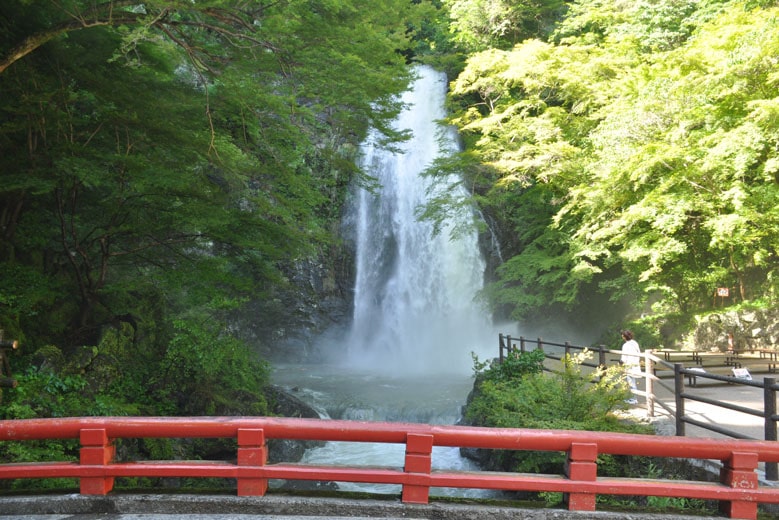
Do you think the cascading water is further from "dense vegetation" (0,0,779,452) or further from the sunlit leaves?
"dense vegetation" (0,0,779,452)

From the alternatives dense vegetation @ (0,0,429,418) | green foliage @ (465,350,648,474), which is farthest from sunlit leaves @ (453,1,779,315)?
dense vegetation @ (0,0,429,418)

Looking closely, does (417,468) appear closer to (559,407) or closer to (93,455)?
(93,455)

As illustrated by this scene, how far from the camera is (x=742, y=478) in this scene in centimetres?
412

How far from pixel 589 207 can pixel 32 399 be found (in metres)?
16.8

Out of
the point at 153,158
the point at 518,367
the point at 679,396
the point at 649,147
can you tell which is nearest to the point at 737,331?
the point at 649,147

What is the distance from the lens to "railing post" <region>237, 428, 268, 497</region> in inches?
167

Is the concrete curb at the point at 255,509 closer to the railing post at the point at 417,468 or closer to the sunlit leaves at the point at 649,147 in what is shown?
the railing post at the point at 417,468

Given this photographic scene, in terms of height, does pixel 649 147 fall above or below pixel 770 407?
above

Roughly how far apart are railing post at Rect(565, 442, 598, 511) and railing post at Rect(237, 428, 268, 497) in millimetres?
2415


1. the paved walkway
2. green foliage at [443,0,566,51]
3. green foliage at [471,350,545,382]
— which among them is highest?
green foliage at [443,0,566,51]

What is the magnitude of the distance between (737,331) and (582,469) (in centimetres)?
1789

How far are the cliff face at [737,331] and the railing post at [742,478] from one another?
1628 centimetres

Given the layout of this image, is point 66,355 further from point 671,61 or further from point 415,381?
point 671,61

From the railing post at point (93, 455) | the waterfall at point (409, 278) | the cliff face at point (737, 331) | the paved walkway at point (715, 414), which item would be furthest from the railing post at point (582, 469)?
the waterfall at point (409, 278)
